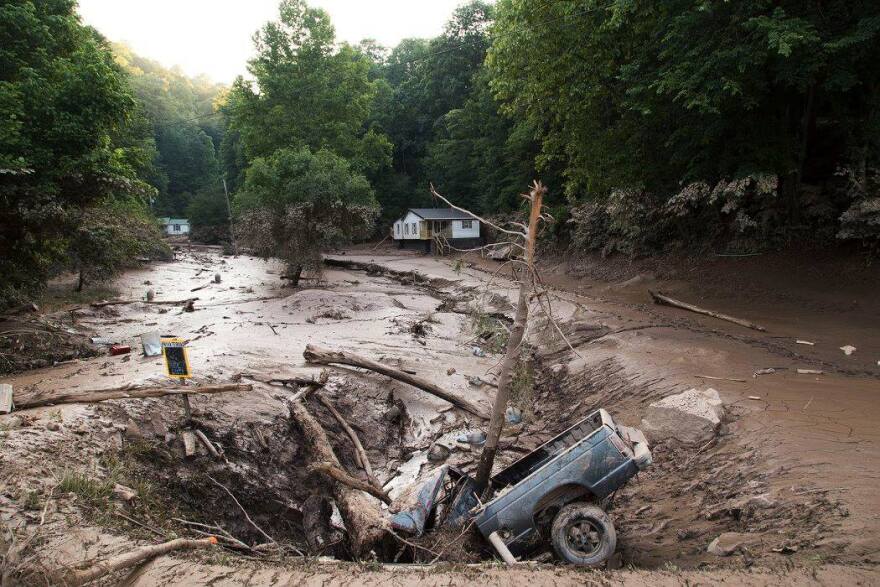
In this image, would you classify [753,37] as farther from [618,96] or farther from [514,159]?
[514,159]

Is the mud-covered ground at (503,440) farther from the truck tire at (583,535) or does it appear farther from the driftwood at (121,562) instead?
the truck tire at (583,535)

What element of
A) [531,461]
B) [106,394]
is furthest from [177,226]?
[531,461]

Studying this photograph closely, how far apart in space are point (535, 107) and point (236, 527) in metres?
16.4

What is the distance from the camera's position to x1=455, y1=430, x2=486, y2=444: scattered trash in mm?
8570

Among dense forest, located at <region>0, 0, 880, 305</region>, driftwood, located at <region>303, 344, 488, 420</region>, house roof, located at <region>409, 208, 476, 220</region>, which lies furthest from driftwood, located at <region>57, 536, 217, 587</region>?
house roof, located at <region>409, 208, 476, 220</region>

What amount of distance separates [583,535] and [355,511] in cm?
260

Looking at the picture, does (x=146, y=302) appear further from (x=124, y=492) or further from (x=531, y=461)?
(x=531, y=461)

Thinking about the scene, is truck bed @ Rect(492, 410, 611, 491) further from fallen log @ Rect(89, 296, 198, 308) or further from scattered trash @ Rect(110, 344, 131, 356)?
fallen log @ Rect(89, 296, 198, 308)

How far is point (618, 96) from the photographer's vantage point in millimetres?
16031

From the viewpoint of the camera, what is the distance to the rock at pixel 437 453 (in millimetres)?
8062

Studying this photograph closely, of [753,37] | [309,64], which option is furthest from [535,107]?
[309,64]

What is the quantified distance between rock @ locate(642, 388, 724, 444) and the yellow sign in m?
6.94

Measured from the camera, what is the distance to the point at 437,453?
8109 millimetres

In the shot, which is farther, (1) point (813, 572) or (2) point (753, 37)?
(2) point (753, 37)
